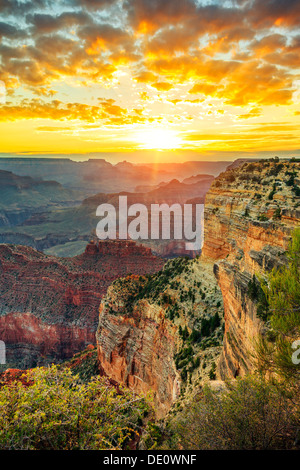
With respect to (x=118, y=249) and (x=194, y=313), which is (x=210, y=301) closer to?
(x=194, y=313)

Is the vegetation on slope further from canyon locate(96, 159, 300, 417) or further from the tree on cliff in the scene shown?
canyon locate(96, 159, 300, 417)

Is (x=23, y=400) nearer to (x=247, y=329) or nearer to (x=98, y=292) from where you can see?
(x=247, y=329)

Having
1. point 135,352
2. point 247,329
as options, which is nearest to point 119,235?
point 135,352

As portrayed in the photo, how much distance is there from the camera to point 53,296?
176 ft

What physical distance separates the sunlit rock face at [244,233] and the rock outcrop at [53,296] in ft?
104

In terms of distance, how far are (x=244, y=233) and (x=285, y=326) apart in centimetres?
1220

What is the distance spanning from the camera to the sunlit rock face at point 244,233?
1198 cm

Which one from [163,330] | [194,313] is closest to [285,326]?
[194,313]

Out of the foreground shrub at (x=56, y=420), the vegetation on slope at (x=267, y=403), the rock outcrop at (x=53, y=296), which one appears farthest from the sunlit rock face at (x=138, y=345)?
the rock outcrop at (x=53, y=296)

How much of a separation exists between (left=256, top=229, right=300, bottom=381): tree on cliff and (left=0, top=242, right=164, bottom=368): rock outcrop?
43.2 m

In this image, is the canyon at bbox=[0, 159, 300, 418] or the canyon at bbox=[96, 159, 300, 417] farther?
the canyon at bbox=[0, 159, 300, 418]

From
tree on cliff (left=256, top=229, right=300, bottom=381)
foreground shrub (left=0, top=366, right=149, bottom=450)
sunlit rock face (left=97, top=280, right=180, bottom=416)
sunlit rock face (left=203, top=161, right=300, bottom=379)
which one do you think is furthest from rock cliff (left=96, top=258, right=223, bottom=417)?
foreground shrub (left=0, top=366, right=149, bottom=450)

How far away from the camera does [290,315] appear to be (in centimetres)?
821

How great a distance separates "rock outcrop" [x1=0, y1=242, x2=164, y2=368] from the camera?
48625mm
